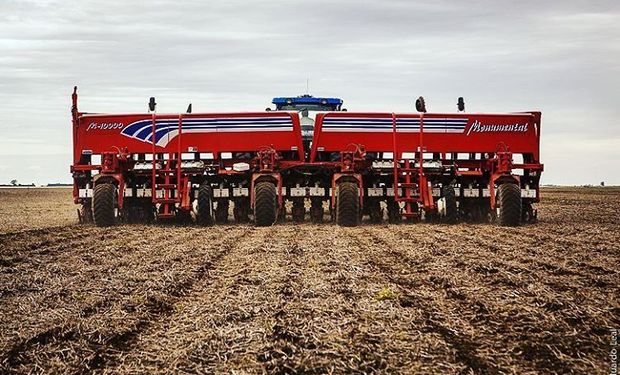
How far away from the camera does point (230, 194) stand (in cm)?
1769

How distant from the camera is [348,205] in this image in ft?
53.8

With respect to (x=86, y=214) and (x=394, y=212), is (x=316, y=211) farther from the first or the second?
(x=86, y=214)

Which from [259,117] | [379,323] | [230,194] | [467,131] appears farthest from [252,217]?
[379,323]

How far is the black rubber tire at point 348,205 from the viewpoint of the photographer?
53.8 feet

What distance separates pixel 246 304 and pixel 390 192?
11361 millimetres

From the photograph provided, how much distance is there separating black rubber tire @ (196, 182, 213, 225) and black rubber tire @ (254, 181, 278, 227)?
54.7 inches

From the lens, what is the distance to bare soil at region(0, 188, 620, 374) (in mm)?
4695

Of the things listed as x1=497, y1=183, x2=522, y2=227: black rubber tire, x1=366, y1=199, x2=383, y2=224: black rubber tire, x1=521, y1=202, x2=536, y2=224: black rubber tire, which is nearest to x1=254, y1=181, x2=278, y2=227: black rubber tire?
x1=366, y1=199, x2=383, y2=224: black rubber tire

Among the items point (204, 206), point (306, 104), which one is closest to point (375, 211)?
point (204, 206)

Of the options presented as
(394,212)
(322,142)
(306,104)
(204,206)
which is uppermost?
(306,104)

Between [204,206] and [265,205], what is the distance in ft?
5.52

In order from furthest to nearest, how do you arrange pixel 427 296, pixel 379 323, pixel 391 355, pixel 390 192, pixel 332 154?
pixel 332 154 < pixel 390 192 < pixel 427 296 < pixel 379 323 < pixel 391 355

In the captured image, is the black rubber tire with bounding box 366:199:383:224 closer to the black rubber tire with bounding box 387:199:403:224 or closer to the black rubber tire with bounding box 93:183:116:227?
the black rubber tire with bounding box 387:199:403:224

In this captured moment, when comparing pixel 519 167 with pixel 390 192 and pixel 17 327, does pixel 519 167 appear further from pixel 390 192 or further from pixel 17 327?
pixel 17 327
